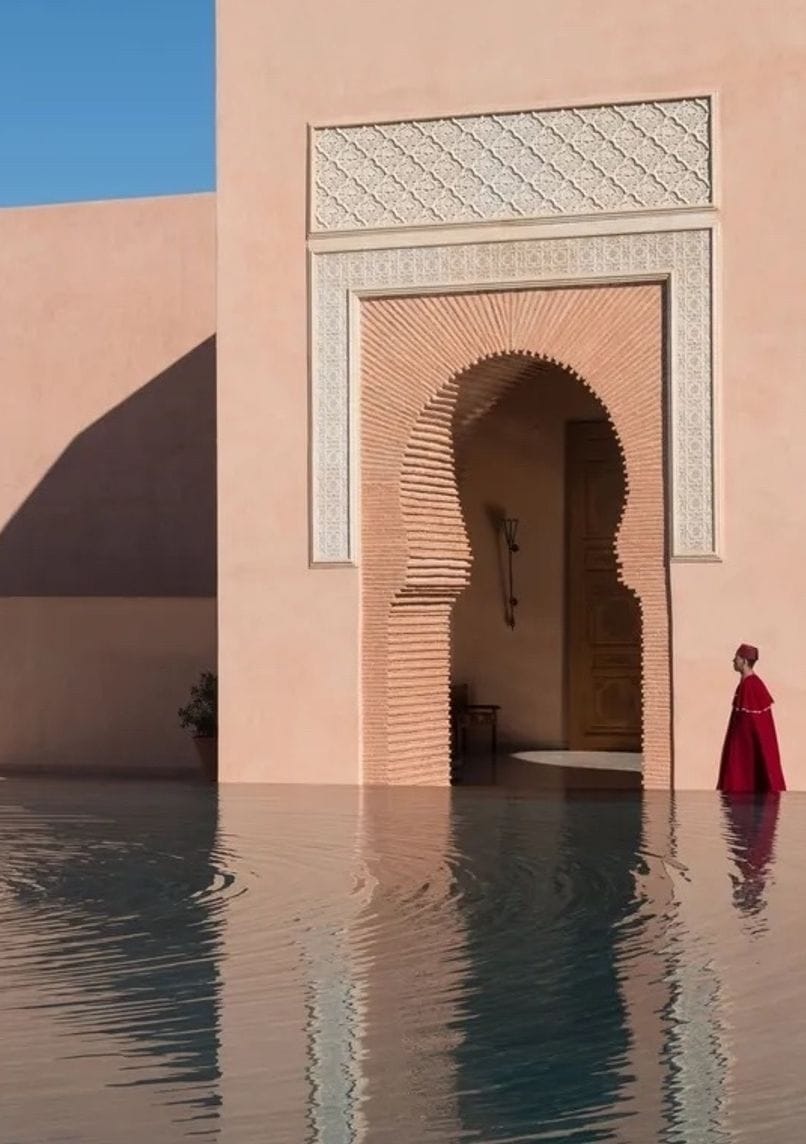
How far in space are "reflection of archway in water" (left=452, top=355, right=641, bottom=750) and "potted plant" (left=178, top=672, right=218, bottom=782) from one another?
1.64 m

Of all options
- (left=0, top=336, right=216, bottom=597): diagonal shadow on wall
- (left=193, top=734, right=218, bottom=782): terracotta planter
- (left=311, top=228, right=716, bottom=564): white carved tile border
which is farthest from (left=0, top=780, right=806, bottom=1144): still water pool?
(left=0, top=336, right=216, bottom=597): diagonal shadow on wall

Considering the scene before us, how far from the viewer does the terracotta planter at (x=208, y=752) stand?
11.1 m

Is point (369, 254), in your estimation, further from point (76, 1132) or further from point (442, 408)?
point (76, 1132)

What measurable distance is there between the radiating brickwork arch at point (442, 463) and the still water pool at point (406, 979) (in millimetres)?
1417

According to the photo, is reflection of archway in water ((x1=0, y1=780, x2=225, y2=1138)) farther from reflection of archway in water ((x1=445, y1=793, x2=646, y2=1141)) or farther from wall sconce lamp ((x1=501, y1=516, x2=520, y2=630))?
wall sconce lamp ((x1=501, y1=516, x2=520, y2=630))

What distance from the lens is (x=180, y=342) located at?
49.0ft

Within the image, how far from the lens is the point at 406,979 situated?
16.0 ft

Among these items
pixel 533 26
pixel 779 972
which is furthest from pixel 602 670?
pixel 779 972

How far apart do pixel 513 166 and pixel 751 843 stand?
351 cm

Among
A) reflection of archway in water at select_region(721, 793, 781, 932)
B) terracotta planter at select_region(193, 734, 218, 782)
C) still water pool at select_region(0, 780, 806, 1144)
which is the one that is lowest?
still water pool at select_region(0, 780, 806, 1144)

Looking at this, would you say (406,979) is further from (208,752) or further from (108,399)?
(108,399)

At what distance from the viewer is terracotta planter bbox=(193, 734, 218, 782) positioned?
11.1 m

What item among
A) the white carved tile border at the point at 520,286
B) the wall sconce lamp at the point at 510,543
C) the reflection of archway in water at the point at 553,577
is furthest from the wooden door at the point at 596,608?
the white carved tile border at the point at 520,286

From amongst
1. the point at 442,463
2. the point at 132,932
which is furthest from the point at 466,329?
the point at 132,932
